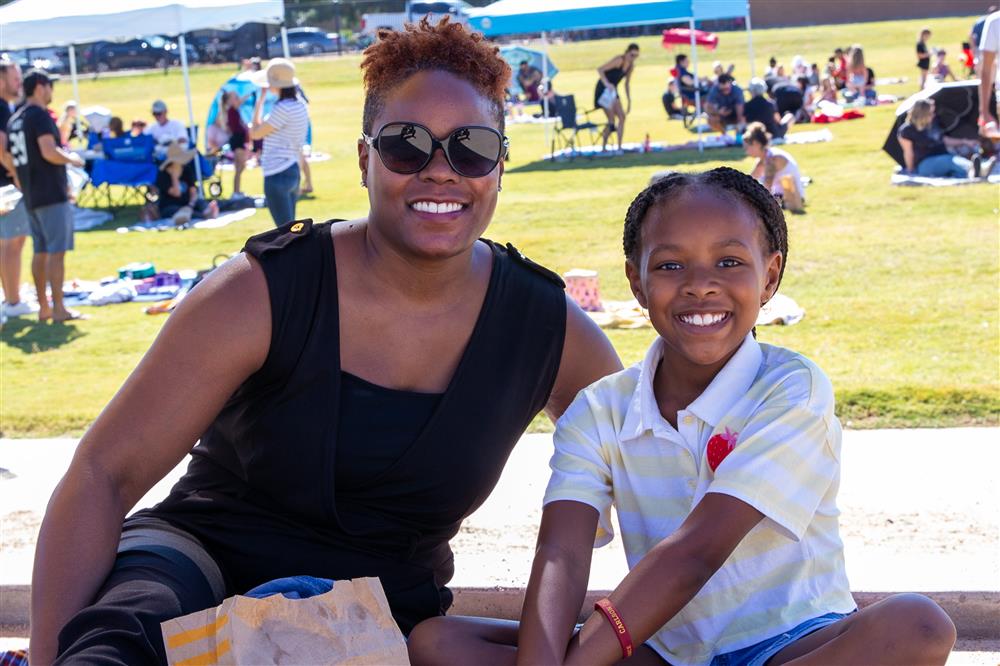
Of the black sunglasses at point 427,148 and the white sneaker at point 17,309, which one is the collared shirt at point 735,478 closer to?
the black sunglasses at point 427,148

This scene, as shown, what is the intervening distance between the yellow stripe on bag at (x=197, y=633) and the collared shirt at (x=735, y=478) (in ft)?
2.38

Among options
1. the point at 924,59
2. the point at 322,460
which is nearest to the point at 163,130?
the point at 322,460

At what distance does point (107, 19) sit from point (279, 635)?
593 inches

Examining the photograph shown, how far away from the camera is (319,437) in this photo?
265cm

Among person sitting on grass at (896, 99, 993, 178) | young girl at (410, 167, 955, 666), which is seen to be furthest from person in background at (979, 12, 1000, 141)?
young girl at (410, 167, 955, 666)

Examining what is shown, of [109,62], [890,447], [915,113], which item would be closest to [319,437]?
[890,447]

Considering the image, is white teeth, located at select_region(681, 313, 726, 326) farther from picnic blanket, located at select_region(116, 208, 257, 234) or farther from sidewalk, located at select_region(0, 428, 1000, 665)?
picnic blanket, located at select_region(116, 208, 257, 234)

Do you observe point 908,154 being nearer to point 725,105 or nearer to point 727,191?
point 725,105

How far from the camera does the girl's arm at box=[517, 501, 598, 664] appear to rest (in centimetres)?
229

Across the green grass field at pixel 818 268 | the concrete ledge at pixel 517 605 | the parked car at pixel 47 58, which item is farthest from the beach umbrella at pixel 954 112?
→ the parked car at pixel 47 58

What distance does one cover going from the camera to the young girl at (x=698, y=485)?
229 cm

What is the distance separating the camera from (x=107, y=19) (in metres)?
15.7

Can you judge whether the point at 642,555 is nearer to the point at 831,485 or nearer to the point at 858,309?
the point at 831,485

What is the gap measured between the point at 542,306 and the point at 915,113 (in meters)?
12.7
